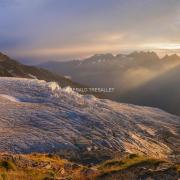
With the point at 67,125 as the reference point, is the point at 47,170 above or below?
above

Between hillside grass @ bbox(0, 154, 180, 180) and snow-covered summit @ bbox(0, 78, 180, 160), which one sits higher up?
hillside grass @ bbox(0, 154, 180, 180)

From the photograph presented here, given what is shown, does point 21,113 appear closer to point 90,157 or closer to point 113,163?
point 90,157

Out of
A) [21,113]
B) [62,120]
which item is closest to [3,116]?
[21,113]

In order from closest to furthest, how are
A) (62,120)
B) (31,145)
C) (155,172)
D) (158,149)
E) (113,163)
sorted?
(155,172) < (113,163) < (31,145) < (62,120) < (158,149)

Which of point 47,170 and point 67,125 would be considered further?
point 67,125

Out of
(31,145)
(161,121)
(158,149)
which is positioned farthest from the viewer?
(161,121)

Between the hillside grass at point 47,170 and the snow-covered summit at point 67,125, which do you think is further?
the snow-covered summit at point 67,125

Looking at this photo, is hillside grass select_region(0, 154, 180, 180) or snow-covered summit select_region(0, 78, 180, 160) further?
snow-covered summit select_region(0, 78, 180, 160)

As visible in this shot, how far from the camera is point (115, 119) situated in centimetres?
13900

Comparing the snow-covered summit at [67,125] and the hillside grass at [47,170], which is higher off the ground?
the hillside grass at [47,170]

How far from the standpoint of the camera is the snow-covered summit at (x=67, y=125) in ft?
345

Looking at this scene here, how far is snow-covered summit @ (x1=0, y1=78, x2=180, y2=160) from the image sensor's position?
10519 cm

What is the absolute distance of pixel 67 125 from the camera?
121 m

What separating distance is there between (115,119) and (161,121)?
39374 mm
